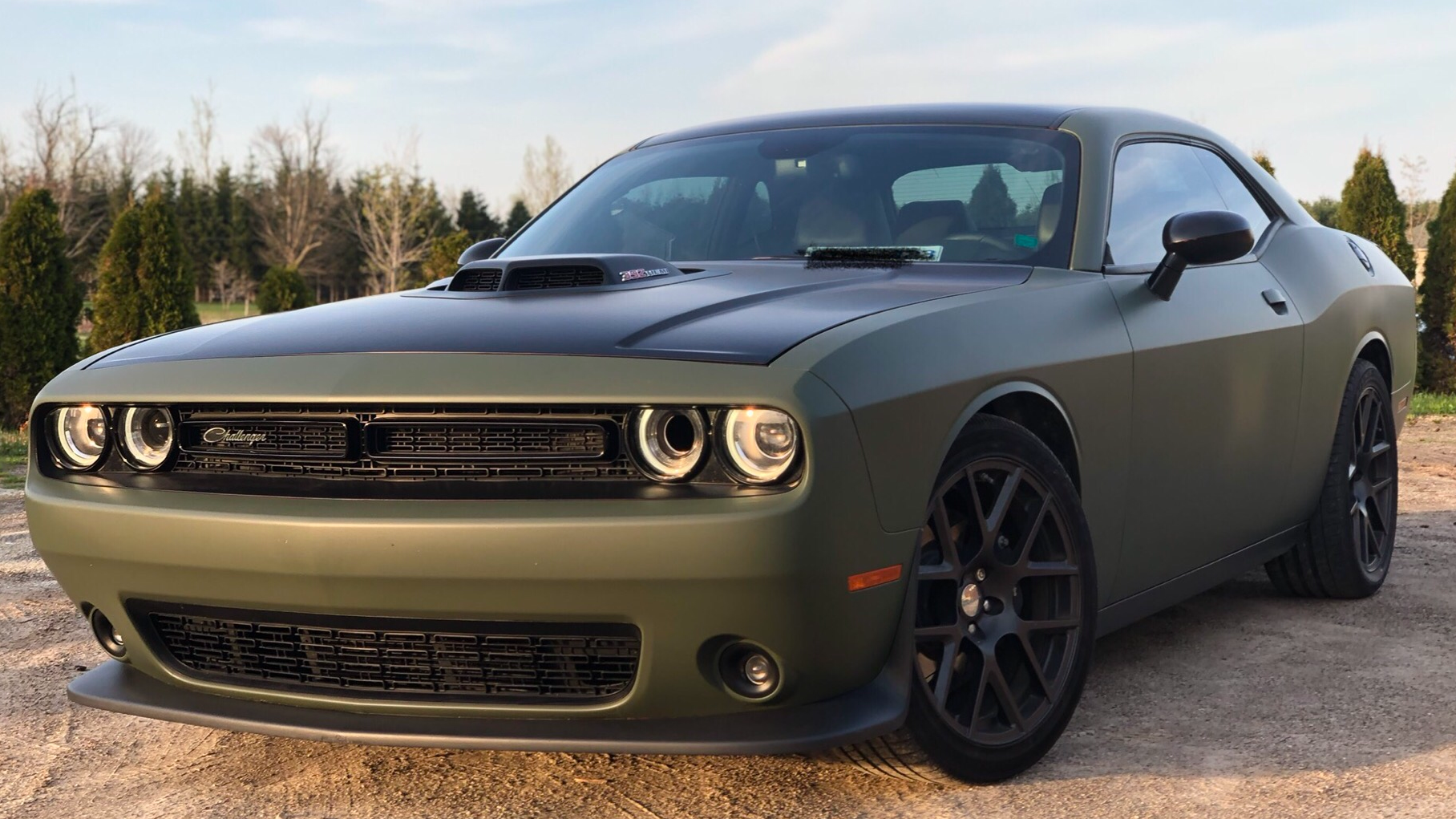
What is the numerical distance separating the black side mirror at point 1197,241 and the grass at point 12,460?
23.2ft

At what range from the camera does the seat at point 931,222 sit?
148 inches

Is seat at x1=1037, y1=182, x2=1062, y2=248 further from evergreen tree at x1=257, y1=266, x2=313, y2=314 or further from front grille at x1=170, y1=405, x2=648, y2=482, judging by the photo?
evergreen tree at x1=257, y1=266, x2=313, y2=314

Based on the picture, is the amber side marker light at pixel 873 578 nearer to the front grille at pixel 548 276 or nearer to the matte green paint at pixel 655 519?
the matte green paint at pixel 655 519

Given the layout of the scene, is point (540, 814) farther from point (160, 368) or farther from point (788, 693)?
point (160, 368)

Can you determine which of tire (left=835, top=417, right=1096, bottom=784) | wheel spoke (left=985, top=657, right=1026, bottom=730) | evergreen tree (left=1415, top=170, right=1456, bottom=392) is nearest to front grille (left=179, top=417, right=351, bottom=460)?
tire (left=835, top=417, right=1096, bottom=784)

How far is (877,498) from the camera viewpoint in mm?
2627

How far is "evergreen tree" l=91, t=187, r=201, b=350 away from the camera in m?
16.1

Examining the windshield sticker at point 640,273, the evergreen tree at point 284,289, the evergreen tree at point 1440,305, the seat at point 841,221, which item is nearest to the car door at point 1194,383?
the seat at point 841,221

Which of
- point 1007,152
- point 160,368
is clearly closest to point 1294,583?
point 1007,152

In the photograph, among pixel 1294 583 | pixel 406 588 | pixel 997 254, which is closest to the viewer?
pixel 406 588

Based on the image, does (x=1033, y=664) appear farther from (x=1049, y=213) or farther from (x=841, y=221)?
(x=841, y=221)

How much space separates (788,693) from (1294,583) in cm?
303

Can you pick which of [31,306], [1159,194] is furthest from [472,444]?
[31,306]

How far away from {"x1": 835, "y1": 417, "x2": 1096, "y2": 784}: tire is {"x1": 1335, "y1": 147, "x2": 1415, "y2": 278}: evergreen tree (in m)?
14.6
